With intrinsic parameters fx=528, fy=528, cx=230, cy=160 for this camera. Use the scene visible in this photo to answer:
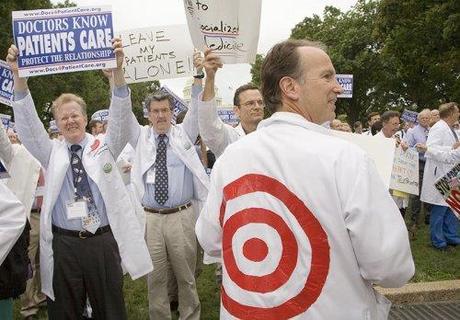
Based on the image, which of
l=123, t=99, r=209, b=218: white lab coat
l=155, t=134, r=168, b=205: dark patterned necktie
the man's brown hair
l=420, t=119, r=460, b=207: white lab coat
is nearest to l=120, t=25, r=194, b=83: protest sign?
l=123, t=99, r=209, b=218: white lab coat

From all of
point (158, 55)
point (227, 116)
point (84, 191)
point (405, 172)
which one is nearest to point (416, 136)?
point (405, 172)

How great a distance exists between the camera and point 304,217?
6.17 ft

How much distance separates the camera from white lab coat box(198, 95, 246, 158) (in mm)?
3590

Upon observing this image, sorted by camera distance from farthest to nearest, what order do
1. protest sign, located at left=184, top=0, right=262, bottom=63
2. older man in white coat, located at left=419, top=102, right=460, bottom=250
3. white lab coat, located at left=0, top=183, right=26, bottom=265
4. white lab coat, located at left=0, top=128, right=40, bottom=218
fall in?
older man in white coat, located at left=419, top=102, right=460, bottom=250, white lab coat, located at left=0, top=128, right=40, bottom=218, protest sign, located at left=184, top=0, right=262, bottom=63, white lab coat, located at left=0, top=183, right=26, bottom=265

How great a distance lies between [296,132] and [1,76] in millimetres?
4728

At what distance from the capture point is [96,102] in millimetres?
45250

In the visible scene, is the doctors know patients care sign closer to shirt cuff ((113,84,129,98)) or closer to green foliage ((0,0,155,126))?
shirt cuff ((113,84,129,98))

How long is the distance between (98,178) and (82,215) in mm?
289

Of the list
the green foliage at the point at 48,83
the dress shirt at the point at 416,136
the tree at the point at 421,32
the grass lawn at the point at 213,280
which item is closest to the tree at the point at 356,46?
the tree at the point at 421,32

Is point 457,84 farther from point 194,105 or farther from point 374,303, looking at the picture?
point 374,303

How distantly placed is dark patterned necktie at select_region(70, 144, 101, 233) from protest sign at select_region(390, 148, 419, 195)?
467 centimetres

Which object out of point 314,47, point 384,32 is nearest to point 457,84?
point 384,32

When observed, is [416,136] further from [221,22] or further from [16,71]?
[16,71]

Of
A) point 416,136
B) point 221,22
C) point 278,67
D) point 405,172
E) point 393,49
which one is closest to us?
point 278,67
